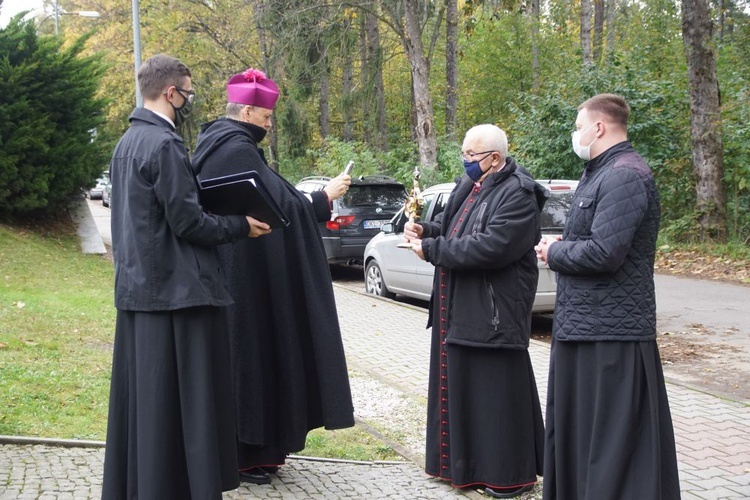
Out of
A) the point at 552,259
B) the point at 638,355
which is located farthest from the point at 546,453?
the point at 552,259

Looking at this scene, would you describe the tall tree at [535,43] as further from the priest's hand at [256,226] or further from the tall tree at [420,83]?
the priest's hand at [256,226]

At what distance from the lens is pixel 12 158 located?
16953 millimetres

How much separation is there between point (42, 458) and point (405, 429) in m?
2.52

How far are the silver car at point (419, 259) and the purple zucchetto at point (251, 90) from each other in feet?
14.1

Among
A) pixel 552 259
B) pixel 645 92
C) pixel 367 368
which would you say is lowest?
pixel 367 368

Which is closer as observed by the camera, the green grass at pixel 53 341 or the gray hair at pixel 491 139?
the gray hair at pixel 491 139

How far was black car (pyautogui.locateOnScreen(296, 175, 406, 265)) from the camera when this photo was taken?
16.0 m

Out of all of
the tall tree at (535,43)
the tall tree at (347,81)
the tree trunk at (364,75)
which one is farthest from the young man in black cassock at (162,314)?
the tall tree at (535,43)

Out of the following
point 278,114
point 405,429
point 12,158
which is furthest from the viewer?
point 278,114

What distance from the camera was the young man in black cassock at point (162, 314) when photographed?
3893mm

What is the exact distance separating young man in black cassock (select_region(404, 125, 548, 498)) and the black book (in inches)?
42.4

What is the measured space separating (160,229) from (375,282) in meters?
10.3

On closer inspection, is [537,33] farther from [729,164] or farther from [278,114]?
[729,164]

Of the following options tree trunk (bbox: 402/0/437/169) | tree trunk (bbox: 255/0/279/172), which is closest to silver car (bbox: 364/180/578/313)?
tree trunk (bbox: 402/0/437/169)
